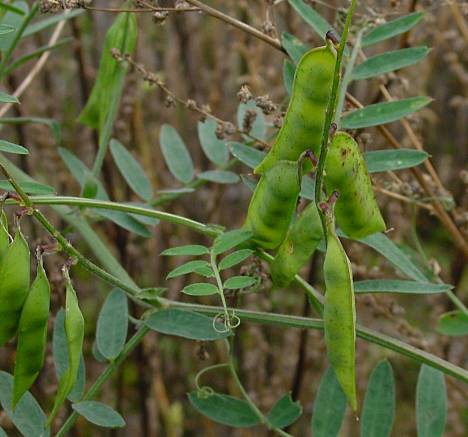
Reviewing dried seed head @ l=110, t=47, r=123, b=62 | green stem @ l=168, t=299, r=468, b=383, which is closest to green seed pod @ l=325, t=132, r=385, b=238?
green stem @ l=168, t=299, r=468, b=383

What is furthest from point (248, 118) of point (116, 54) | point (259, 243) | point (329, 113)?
point (329, 113)

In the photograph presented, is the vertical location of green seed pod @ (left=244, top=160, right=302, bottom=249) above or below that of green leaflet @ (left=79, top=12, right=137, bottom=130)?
below

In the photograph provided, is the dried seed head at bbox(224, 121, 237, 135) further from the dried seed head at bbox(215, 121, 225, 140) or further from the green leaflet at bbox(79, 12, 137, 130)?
the green leaflet at bbox(79, 12, 137, 130)

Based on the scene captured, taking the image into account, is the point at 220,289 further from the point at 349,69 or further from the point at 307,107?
the point at 349,69

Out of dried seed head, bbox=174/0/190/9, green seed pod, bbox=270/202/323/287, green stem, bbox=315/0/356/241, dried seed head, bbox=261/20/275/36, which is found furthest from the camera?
dried seed head, bbox=261/20/275/36

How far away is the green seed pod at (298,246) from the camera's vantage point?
0.83 metres

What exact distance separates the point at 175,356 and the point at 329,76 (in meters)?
1.54

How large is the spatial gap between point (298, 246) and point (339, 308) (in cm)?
11

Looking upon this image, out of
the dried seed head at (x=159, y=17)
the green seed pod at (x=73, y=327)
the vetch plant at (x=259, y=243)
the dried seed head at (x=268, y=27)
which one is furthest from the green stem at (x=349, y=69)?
the green seed pod at (x=73, y=327)

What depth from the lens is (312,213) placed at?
0.83 m

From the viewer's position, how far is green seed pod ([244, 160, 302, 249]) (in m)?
0.80

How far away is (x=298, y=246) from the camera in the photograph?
0.84 meters

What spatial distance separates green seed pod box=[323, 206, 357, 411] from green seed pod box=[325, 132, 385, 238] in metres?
0.05

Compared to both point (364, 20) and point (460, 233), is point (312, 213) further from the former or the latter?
point (460, 233)
